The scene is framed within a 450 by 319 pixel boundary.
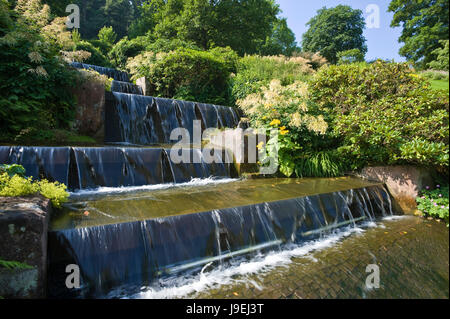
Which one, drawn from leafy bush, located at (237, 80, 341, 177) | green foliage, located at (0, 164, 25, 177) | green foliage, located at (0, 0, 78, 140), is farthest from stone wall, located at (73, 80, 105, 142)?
leafy bush, located at (237, 80, 341, 177)

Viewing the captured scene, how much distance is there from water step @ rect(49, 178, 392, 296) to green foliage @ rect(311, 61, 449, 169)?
144 cm

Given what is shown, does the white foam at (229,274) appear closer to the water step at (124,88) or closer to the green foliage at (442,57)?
the green foliage at (442,57)

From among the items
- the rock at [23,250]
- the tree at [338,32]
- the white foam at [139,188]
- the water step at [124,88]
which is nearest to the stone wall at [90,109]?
the white foam at [139,188]

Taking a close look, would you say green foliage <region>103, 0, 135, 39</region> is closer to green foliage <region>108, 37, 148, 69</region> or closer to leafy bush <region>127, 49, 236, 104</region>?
green foliage <region>108, 37, 148, 69</region>

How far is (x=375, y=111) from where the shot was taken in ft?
20.9

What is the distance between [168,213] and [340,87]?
7258mm

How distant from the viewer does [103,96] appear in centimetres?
838

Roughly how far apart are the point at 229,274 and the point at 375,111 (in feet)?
18.2

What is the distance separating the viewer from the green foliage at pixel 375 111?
5.12 metres

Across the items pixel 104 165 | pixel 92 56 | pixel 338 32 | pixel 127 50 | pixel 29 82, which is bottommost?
pixel 104 165

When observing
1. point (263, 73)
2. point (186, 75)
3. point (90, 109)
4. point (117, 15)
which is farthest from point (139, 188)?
point (117, 15)

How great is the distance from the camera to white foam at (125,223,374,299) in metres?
3.00

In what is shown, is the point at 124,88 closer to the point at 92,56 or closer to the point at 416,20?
the point at 92,56
